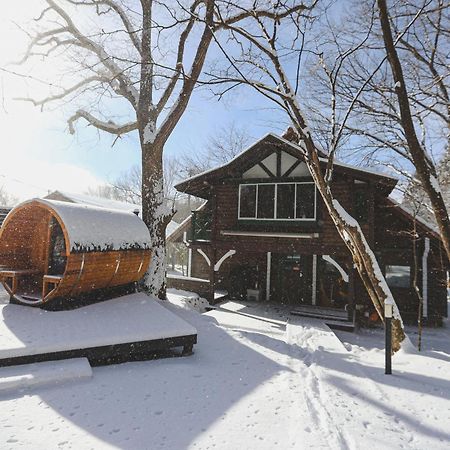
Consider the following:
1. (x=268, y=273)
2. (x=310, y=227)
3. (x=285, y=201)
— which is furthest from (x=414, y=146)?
(x=268, y=273)

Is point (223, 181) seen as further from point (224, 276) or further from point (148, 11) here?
point (148, 11)

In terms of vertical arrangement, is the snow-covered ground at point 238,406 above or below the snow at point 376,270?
below

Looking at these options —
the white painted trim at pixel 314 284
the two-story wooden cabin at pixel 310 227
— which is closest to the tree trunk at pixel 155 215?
the two-story wooden cabin at pixel 310 227

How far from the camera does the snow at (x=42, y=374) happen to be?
354cm

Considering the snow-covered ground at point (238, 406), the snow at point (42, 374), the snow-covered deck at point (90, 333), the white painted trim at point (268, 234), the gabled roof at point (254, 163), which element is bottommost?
the snow-covered ground at point (238, 406)

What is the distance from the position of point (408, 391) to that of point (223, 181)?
10762 mm

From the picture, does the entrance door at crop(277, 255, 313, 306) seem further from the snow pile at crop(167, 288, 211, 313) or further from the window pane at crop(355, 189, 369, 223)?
the snow pile at crop(167, 288, 211, 313)

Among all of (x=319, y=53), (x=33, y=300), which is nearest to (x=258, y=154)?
(x=319, y=53)

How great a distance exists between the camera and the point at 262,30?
695 centimetres

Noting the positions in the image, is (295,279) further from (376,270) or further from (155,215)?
(155,215)

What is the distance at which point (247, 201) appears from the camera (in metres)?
13.5

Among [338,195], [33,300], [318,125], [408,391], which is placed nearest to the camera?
[408,391]

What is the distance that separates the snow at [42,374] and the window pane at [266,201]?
9.83 metres

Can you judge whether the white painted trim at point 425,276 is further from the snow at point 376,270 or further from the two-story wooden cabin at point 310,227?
the snow at point 376,270
